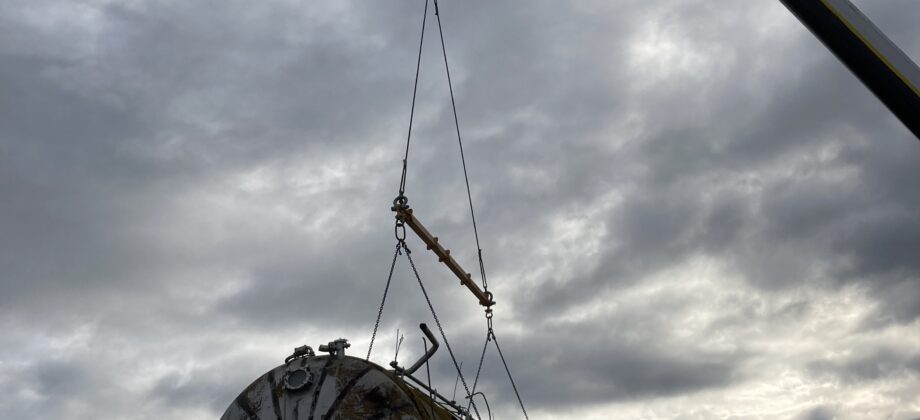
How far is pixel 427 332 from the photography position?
14.6 meters

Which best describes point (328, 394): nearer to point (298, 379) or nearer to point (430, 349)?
point (298, 379)

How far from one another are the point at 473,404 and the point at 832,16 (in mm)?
8956

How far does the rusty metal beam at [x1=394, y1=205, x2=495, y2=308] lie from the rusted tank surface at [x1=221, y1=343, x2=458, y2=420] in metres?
5.38

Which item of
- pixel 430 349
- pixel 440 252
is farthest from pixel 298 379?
pixel 440 252

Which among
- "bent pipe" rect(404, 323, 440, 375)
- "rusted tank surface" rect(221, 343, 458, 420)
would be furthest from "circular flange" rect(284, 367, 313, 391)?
"bent pipe" rect(404, 323, 440, 375)

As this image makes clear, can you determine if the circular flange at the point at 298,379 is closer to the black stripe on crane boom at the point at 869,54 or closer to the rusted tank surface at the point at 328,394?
the rusted tank surface at the point at 328,394

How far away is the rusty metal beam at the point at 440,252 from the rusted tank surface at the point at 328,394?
5.38m

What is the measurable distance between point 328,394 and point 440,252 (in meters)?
6.89

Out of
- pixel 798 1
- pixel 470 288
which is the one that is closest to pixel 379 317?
pixel 470 288

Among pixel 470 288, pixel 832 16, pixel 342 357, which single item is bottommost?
pixel 342 357

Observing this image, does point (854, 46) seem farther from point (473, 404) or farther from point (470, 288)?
point (470, 288)

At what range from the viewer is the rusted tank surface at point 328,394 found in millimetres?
12602

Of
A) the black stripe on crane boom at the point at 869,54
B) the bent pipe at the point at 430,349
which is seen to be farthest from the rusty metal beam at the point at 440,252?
the black stripe on crane boom at the point at 869,54

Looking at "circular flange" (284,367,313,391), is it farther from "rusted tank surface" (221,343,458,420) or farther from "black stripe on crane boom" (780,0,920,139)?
"black stripe on crane boom" (780,0,920,139)
